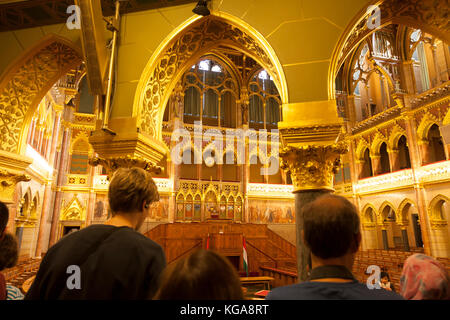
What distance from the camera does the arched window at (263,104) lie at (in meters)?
18.7

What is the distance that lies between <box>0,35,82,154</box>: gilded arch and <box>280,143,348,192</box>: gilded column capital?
4.36 metres

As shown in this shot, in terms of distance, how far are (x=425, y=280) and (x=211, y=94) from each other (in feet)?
58.0

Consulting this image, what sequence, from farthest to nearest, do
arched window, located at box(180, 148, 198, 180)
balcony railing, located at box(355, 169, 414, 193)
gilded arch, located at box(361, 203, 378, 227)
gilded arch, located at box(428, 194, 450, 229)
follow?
arched window, located at box(180, 148, 198, 180) → gilded arch, located at box(361, 203, 378, 227) → balcony railing, located at box(355, 169, 414, 193) → gilded arch, located at box(428, 194, 450, 229)

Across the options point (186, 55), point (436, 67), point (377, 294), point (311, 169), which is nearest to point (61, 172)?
point (186, 55)

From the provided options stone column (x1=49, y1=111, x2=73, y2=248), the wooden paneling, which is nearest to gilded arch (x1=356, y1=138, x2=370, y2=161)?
the wooden paneling

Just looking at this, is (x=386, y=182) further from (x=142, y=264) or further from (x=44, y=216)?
(x=142, y=264)

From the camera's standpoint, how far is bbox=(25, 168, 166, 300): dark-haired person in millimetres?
1151

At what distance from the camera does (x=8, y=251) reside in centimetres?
181

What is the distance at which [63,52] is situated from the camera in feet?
18.7

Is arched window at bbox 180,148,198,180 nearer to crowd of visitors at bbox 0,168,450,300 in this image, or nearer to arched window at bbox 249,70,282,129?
arched window at bbox 249,70,282,129

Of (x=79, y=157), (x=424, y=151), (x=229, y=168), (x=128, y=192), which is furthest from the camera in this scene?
(x=229, y=168)

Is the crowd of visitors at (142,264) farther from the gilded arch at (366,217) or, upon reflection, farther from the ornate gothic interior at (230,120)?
the gilded arch at (366,217)

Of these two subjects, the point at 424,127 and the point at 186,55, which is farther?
the point at 424,127

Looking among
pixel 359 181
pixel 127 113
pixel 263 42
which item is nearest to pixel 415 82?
pixel 359 181
